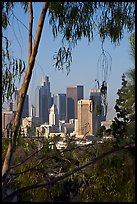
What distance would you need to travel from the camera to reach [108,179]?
369 centimetres

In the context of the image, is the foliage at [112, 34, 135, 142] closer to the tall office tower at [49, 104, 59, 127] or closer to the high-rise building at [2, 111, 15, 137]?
the tall office tower at [49, 104, 59, 127]

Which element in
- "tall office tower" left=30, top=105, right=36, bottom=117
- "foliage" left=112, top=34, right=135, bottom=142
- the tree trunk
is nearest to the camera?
"foliage" left=112, top=34, right=135, bottom=142

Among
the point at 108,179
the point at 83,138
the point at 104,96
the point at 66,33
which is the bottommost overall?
the point at 108,179

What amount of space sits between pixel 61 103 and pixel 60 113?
21 centimetres

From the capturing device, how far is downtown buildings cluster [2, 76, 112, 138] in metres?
3.25

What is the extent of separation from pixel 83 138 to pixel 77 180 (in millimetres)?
1102

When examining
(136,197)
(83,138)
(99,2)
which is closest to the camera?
Answer: (136,197)

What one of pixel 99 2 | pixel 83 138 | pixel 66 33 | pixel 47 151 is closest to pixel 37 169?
pixel 47 151

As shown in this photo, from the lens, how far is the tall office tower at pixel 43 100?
10.9 feet

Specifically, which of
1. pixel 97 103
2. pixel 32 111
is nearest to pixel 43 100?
pixel 32 111

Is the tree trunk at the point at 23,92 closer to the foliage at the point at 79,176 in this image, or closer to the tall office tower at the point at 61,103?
the foliage at the point at 79,176

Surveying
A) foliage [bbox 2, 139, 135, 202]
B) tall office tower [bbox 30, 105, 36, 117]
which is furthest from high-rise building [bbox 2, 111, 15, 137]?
foliage [bbox 2, 139, 135, 202]

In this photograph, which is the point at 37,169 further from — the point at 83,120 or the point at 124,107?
the point at 124,107

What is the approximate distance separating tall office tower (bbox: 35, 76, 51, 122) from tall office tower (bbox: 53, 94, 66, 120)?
0.06 metres
